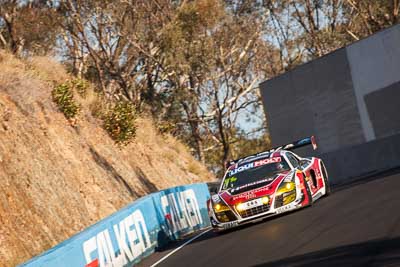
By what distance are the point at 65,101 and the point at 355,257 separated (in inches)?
787

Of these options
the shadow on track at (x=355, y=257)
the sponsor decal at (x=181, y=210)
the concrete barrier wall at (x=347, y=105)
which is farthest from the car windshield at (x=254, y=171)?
the concrete barrier wall at (x=347, y=105)

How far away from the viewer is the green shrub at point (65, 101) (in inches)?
1071

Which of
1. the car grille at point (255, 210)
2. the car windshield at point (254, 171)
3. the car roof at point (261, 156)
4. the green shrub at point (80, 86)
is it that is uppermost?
the green shrub at point (80, 86)

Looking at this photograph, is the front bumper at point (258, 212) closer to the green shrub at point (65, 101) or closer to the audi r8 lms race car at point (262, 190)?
the audi r8 lms race car at point (262, 190)

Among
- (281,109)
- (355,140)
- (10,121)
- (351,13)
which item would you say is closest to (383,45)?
(355,140)

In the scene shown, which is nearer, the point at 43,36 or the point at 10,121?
the point at 10,121

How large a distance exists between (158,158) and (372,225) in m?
24.6

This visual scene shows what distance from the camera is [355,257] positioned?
853 centimetres

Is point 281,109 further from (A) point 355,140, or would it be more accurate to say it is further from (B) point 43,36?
(B) point 43,36

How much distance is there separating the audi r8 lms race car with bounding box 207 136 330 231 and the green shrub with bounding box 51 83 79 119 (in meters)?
12.0

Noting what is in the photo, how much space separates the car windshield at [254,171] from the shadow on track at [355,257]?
6.15m

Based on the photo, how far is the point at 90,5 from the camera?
135 ft

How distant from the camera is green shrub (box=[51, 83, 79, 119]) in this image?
27203 mm

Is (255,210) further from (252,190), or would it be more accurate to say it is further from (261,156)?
(261,156)
